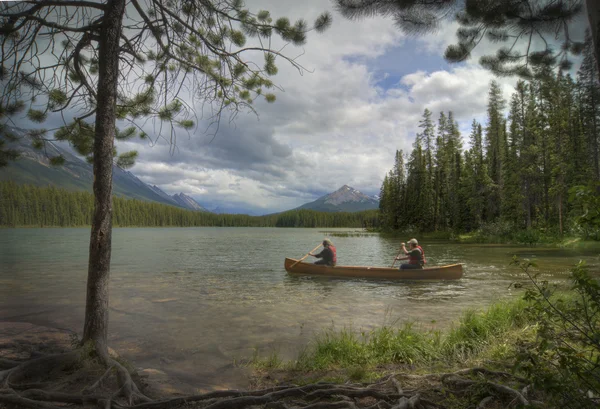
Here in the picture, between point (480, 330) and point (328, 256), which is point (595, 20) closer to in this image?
point (480, 330)

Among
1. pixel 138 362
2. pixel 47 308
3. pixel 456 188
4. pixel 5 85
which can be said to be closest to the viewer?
pixel 5 85

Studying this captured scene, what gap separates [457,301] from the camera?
11109 mm

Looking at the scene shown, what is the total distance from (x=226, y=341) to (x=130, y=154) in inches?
163

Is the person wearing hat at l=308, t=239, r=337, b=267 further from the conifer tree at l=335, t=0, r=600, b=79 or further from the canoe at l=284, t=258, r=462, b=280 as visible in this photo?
the conifer tree at l=335, t=0, r=600, b=79

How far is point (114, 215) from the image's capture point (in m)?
136

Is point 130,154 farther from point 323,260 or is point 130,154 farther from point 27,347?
point 323,260

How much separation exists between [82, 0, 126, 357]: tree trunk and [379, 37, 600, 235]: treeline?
2092 cm

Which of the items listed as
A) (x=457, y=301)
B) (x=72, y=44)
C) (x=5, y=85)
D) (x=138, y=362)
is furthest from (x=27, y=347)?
(x=457, y=301)

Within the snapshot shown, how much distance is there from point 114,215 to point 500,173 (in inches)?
5398

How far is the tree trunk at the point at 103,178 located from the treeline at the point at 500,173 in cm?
2092

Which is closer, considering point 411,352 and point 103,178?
point 103,178

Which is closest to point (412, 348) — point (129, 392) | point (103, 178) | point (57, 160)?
point (129, 392)

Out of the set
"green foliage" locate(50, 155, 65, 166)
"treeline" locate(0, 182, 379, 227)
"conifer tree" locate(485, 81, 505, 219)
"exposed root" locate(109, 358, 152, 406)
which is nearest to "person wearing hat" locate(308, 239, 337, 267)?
"green foliage" locate(50, 155, 65, 166)

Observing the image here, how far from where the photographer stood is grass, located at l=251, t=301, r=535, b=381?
15.7ft
